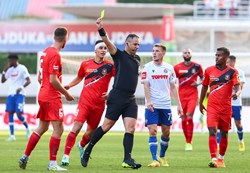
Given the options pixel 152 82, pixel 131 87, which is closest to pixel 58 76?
pixel 131 87

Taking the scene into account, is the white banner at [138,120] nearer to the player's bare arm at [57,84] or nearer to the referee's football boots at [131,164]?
the referee's football boots at [131,164]

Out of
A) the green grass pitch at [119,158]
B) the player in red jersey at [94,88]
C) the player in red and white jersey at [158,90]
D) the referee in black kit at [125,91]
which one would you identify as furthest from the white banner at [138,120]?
the referee in black kit at [125,91]

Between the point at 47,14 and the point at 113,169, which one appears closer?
the point at 113,169

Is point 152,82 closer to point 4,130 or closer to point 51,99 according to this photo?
point 51,99

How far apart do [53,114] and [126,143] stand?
4.41 ft

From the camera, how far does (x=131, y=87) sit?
49.7 ft

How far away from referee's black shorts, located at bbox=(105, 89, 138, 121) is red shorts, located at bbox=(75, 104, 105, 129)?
5.08 ft

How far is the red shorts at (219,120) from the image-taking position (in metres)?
16.0

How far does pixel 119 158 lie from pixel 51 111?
3622 millimetres

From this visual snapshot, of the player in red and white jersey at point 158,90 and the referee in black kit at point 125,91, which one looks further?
the player in red and white jersey at point 158,90

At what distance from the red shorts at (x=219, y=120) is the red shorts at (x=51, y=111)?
2905mm

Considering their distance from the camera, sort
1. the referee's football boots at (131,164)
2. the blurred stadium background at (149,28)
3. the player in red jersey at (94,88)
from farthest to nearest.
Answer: the blurred stadium background at (149,28) < the player in red jersey at (94,88) < the referee's football boots at (131,164)

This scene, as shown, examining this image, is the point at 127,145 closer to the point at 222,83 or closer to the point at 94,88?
the point at 94,88

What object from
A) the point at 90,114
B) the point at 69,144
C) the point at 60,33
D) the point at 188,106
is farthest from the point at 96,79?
the point at 188,106
